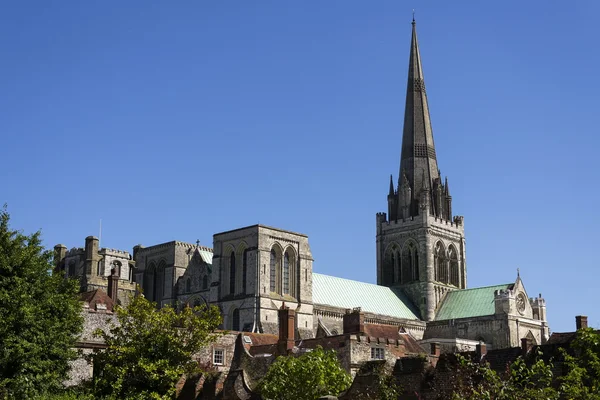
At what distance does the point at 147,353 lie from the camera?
40469 millimetres

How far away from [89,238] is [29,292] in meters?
56.8

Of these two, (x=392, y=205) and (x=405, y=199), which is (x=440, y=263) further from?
(x=392, y=205)

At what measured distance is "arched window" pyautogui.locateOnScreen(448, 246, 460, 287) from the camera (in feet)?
349

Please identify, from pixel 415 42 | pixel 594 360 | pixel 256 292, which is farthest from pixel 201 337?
pixel 415 42

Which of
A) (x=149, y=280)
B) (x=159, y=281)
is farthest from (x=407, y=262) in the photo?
(x=149, y=280)

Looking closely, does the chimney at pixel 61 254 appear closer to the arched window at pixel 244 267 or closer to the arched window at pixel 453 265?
the arched window at pixel 244 267

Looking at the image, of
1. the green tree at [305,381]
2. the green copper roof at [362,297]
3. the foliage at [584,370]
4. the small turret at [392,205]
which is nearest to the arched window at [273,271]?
the green copper roof at [362,297]

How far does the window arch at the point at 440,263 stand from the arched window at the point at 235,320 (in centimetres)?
2781

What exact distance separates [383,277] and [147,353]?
67880 mm

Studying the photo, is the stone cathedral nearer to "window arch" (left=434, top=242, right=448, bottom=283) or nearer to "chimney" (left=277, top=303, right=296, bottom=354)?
"window arch" (left=434, top=242, right=448, bottom=283)

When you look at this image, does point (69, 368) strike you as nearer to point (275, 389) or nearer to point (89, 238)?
point (275, 389)

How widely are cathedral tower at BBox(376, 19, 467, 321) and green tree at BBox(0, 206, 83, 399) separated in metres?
64.1

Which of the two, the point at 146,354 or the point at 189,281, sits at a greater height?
the point at 189,281

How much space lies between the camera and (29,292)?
3891 cm
